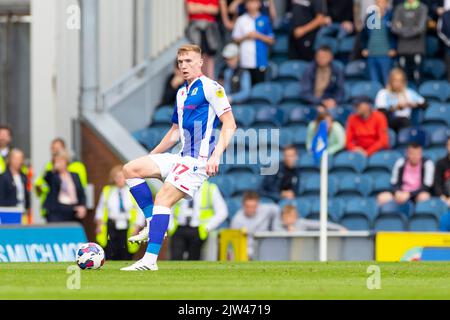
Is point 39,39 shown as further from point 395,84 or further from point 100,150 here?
point 395,84

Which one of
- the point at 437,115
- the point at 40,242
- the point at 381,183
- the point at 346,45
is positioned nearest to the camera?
the point at 40,242

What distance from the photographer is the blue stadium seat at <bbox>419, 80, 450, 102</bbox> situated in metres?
23.2

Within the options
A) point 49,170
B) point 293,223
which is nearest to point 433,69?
point 293,223

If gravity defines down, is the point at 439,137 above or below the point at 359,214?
above

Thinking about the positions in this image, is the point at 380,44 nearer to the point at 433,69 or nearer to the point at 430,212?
the point at 433,69

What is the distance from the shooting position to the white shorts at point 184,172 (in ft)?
44.9

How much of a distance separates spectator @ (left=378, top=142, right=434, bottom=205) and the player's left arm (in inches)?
287

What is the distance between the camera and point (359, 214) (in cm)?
2123

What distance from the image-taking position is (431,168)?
813 inches

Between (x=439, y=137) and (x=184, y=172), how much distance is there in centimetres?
921

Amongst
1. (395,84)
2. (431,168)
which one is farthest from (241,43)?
(431,168)

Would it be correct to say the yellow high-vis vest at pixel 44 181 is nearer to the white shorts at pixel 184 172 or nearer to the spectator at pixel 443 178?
the spectator at pixel 443 178

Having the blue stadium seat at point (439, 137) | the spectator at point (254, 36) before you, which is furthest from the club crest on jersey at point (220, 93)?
the spectator at point (254, 36)

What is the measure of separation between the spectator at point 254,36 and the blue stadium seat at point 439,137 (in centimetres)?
317
